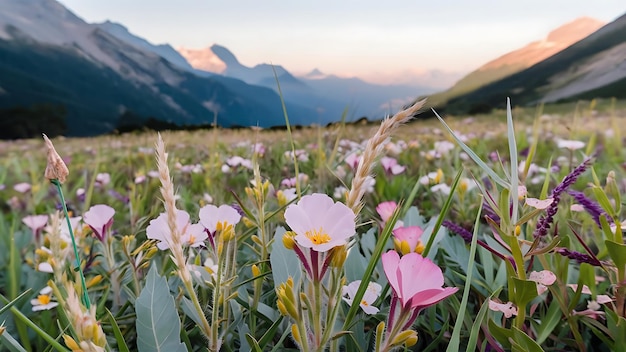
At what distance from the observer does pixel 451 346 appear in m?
0.69

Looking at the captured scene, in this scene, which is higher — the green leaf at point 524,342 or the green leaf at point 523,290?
the green leaf at point 523,290

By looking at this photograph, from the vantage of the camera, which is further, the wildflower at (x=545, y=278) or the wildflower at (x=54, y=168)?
the wildflower at (x=545, y=278)

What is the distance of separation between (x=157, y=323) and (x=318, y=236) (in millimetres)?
335

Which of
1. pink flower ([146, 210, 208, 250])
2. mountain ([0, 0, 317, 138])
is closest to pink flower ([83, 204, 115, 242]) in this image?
pink flower ([146, 210, 208, 250])

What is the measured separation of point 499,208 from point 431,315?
39cm

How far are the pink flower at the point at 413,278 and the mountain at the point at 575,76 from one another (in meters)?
51.8

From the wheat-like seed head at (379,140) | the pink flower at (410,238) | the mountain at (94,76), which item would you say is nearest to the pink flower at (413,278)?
the wheat-like seed head at (379,140)

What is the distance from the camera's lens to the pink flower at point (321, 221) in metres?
0.62

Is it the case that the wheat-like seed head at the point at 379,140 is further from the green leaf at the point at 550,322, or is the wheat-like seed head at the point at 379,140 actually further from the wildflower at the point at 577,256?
the green leaf at the point at 550,322

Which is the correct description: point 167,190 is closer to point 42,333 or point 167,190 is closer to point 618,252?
point 42,333

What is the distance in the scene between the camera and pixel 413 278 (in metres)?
Answer: 0.64

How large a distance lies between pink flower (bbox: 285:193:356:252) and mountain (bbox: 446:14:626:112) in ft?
170

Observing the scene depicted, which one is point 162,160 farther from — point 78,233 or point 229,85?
point 229,85

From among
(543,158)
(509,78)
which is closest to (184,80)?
(509,78)
